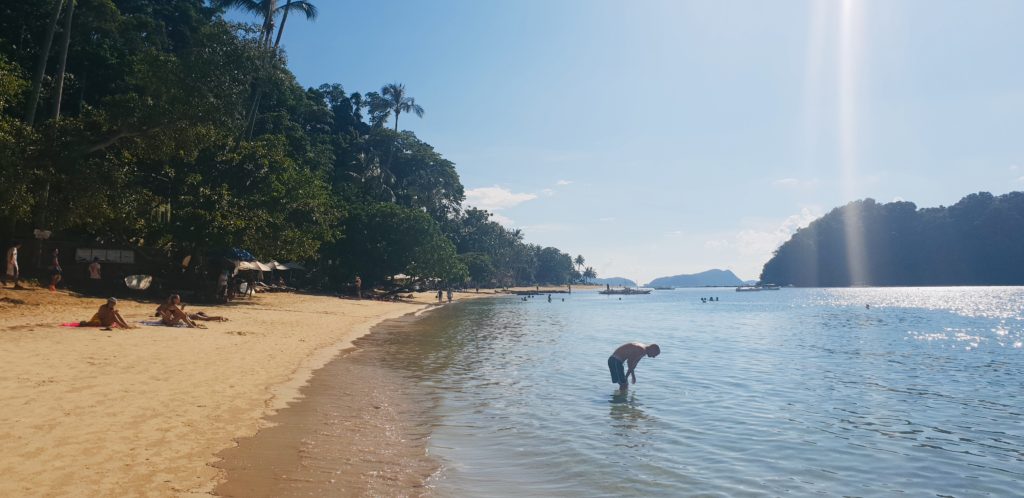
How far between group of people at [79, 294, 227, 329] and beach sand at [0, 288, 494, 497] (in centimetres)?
53

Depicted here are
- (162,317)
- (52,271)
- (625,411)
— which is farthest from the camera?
(52,271)

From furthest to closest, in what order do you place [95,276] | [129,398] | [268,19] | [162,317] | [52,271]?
[268,19]
[95,276]
[52,271]
[162,317]
[129,398]

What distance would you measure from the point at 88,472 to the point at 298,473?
6.47 ft

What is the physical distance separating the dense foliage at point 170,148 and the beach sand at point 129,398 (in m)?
5.34

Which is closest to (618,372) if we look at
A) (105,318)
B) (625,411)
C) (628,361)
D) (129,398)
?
(628,361)

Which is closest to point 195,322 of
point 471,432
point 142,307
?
point 142,307

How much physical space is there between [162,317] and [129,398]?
1047cm

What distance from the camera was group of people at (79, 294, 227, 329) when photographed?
1530 centimetres

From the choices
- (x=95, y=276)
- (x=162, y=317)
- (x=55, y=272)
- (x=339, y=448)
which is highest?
(x=55, y=272)

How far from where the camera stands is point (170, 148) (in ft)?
74.0

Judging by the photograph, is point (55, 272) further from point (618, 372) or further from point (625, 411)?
point (625, 411)

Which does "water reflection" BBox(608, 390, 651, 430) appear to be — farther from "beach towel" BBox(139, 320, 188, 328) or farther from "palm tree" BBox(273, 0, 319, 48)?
"palm tree" BBox(273, 0, 319, 48)

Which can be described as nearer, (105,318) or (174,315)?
(105,318)

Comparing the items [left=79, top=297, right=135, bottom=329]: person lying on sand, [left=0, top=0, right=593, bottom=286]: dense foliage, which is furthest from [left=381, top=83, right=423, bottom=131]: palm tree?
[left=79, top=297, right=135, bottom=329]: person lying on sand
